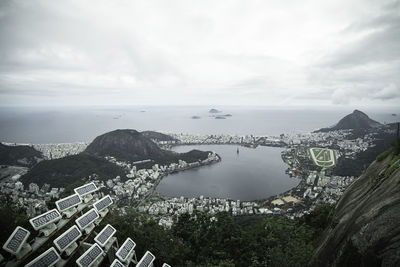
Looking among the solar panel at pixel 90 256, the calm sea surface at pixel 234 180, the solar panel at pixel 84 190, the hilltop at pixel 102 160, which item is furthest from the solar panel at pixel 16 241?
the calm sea surface at pixel 234 180

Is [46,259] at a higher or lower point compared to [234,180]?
higher

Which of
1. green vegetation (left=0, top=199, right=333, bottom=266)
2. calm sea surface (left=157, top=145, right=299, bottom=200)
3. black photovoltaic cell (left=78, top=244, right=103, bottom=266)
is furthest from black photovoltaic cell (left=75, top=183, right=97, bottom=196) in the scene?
calm sea surface (left=157, top=145, right=299, bottom=200)

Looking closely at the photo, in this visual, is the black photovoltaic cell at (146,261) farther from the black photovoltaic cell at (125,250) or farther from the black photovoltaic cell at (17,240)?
the black photovoltaic cell at (17,240)

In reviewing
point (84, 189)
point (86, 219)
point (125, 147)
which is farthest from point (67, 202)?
point (125, 147)

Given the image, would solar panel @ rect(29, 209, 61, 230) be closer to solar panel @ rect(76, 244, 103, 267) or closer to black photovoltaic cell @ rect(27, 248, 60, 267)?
black photovoltaic cell @ rect(27, 248, 60, 267)

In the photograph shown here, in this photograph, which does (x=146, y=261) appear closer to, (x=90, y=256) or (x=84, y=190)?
(x=90, y=256)

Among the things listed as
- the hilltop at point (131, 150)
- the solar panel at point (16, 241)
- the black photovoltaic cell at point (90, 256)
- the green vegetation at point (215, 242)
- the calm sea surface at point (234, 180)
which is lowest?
the calm sea surface at point (234, 180)
